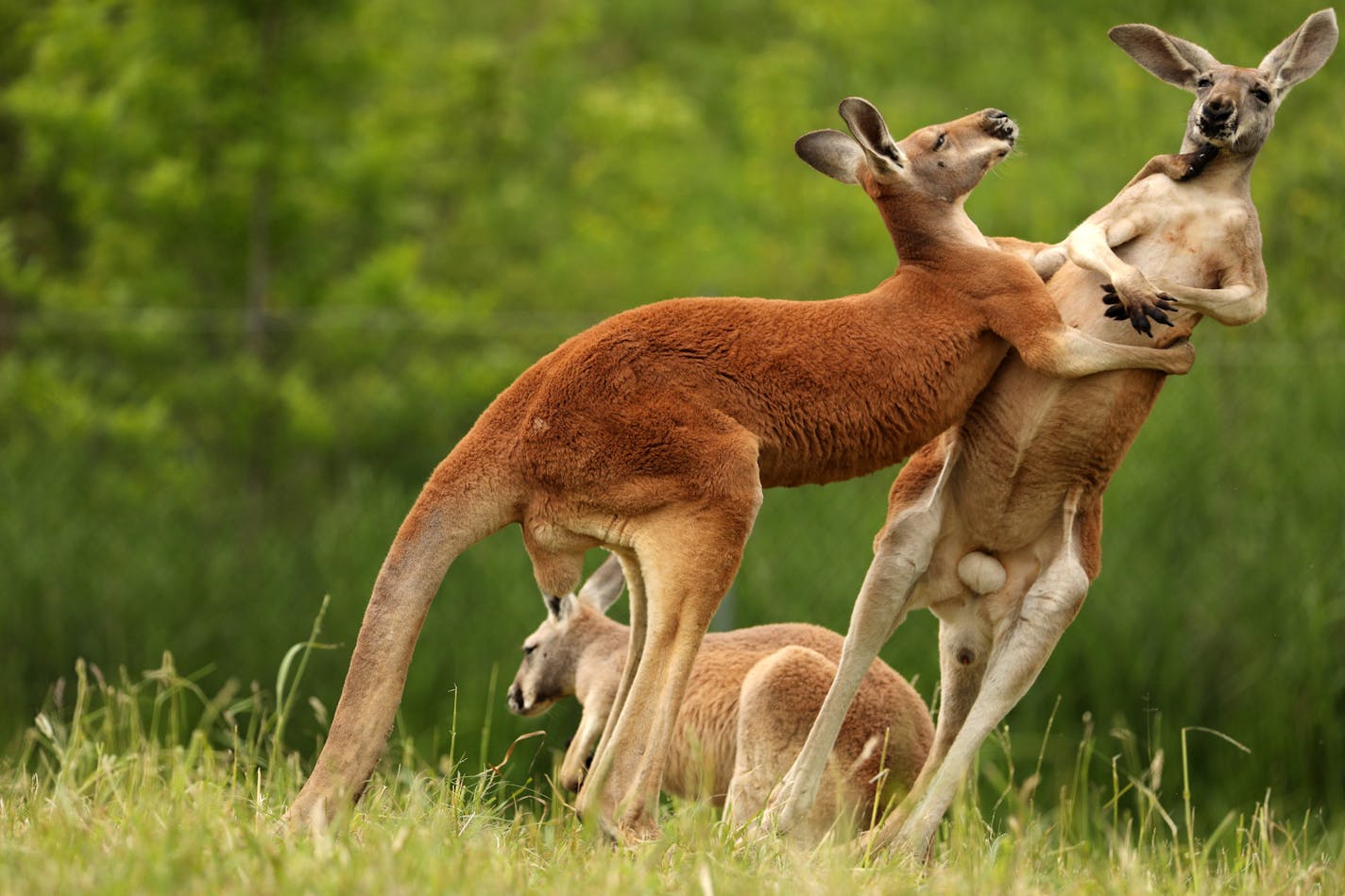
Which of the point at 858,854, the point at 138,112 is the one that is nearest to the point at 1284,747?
the point at 858,854

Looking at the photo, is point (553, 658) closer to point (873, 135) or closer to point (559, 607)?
point (559, 607)

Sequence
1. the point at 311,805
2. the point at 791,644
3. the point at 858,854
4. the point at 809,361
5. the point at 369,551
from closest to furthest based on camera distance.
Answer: the point at 311,805 < the point at 809,361 < the point at 858,854 < the point at 791,644 < the point at 369,551

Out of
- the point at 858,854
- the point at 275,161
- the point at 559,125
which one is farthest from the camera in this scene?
the point at 559,125

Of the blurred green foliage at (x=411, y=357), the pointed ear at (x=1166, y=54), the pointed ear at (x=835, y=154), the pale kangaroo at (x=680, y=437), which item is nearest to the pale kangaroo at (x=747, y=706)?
the pale kangaroo at (x=680, y=437)

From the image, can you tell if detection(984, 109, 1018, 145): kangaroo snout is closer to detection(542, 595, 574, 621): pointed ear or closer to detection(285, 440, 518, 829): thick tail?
detection(285, 440, 518, 829): thick tail

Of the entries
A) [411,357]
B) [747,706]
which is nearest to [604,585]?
[747,706]

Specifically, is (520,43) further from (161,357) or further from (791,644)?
(791,644)

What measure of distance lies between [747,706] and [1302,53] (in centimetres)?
223

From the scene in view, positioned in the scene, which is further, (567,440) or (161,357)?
(161,357)

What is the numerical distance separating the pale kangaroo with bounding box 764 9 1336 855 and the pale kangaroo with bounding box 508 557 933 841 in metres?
0.40

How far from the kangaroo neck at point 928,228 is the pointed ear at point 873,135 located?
89mm

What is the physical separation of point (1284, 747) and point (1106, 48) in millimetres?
10979

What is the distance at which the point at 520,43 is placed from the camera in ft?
48.9

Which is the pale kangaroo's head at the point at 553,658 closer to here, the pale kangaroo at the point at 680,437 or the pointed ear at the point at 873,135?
the pale kangaroo at the point at 680,437
